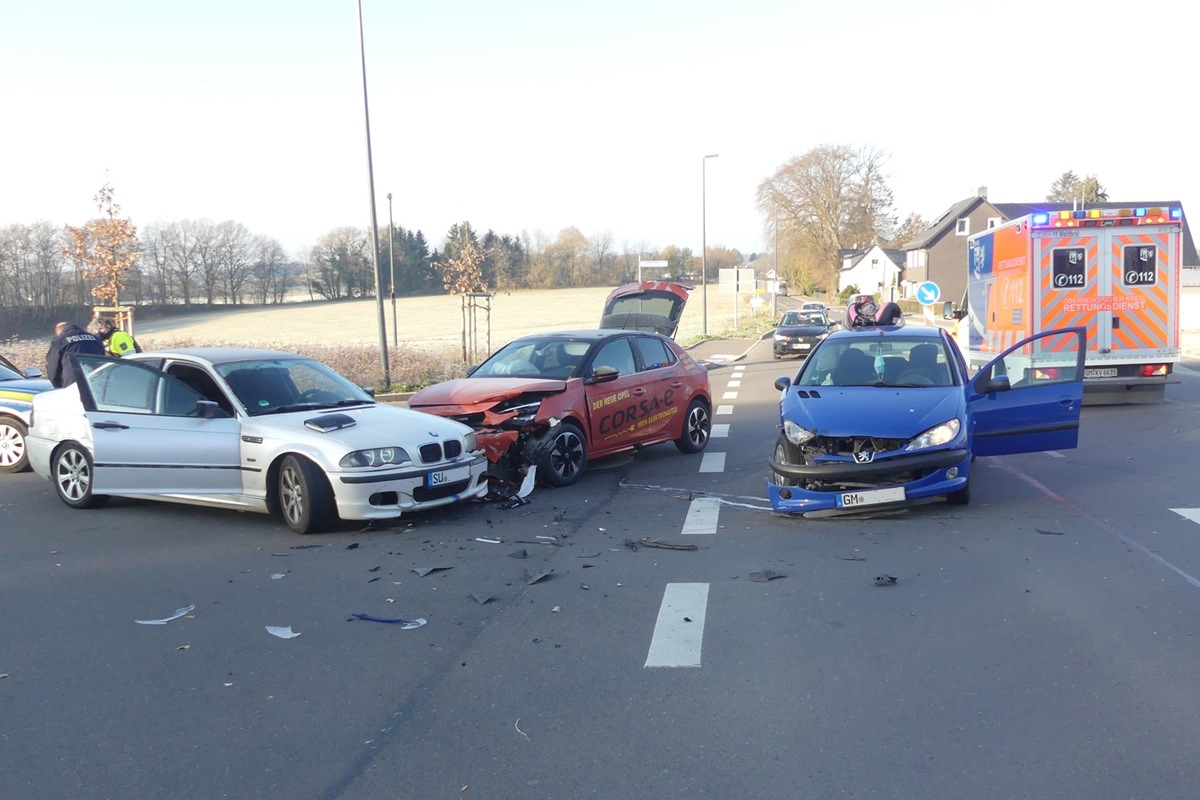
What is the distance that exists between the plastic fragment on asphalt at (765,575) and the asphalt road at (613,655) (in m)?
0.07

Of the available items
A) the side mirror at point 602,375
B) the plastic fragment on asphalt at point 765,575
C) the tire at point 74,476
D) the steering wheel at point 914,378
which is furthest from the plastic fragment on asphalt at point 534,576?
the tire at point 74,476

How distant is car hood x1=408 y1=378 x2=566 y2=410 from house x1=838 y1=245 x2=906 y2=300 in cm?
7610

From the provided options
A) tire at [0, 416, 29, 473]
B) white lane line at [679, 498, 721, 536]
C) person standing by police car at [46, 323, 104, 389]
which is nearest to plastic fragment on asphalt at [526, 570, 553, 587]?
white lane line at [679, 498, 721, 536]

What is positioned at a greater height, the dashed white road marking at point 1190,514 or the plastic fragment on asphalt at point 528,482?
the plastic fragment on asphalt at point 528,482

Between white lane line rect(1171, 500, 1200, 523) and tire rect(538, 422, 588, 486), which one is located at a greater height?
tire rect(538, 422, 588, 486)

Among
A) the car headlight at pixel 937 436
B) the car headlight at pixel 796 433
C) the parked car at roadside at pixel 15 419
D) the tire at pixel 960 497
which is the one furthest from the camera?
the parked car at roadside at pixel 15 419

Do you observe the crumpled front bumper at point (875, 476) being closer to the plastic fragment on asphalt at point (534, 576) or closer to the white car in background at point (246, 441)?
the plastic fragment on asphalt at point (534, 576)

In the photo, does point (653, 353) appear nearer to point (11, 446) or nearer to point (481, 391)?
point (481, 391)

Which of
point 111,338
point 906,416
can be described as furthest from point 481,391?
point 111,338

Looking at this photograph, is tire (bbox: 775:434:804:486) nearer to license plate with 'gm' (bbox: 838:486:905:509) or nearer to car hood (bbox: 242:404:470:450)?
license plate with 'gm' (bbox: 838:486:905:509)

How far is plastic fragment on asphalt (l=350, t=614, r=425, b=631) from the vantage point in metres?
5.87

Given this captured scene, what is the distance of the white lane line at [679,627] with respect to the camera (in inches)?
205

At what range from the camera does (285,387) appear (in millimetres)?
9133

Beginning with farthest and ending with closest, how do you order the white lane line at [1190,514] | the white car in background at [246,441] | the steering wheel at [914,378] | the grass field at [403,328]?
1. the grass field at [403,328]
2. the steering wheel at [914,378]
3. the white car in background at [246,441]
4. the white lane line at [1190,514]
